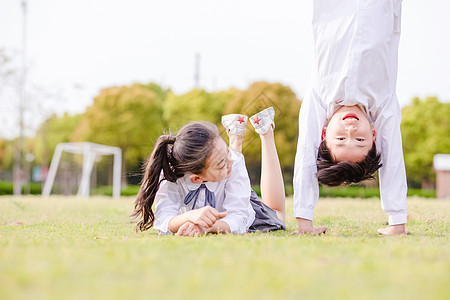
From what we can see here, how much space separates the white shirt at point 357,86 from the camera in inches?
151

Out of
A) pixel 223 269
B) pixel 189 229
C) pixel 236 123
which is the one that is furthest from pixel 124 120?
pixel 223 269

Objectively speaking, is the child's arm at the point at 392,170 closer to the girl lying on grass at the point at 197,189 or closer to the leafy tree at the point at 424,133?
the girl lying on grass at the point at 197,189

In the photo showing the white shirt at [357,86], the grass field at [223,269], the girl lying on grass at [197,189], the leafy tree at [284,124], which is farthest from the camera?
the leafy tree at [284,124]

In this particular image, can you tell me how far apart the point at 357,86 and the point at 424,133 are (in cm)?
2506

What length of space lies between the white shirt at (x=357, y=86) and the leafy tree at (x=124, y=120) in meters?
22.0

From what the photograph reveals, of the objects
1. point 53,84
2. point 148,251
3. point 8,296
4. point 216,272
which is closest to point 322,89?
point 148,251

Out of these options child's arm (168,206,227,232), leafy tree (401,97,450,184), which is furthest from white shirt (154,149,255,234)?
leafy tree (401,97,450,184)

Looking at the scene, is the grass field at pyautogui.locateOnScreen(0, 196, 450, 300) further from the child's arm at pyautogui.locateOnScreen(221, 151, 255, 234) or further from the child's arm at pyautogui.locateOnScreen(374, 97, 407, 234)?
the child's arm at pyautogui.locateOnScreen(374, 97, 407, 234)

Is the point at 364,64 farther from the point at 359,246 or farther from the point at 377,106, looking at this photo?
the point at 359,246

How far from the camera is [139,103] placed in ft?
88.0

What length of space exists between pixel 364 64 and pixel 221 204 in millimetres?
1620

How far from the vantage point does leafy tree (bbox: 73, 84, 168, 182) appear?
26.1 meters

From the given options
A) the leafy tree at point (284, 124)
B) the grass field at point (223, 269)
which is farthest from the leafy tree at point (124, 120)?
the grass field at point (223, 269)

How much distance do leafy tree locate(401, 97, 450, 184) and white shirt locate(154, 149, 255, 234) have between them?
23.9 m
